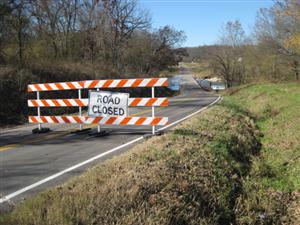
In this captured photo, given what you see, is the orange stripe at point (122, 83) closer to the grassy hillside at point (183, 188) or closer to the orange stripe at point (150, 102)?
the orange stripe at point (150, 102)

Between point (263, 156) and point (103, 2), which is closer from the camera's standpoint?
point (263, 156)

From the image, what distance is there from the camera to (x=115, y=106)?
9250 mm

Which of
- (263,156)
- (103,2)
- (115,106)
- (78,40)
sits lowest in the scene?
(263,156)

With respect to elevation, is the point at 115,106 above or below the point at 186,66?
below

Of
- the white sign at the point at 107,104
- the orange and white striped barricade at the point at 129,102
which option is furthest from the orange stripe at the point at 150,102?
the white sign at the point at 107,104

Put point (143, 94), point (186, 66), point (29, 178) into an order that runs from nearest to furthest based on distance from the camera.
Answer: point (29, 178), point (143, 94), point (186, 66)

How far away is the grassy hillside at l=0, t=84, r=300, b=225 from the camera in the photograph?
3.93 meters

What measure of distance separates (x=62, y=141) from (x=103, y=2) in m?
41.3

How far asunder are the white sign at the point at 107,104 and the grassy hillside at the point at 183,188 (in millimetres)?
1685

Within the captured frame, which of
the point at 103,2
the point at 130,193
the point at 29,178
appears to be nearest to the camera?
the point at 130,193

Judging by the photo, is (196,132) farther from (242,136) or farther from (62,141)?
(62,141)

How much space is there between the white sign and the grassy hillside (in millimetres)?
1685

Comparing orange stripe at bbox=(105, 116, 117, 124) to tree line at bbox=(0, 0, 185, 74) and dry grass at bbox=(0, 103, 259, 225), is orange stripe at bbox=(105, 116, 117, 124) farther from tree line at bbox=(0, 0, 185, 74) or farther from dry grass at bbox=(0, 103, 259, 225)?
tree line at bbox=(0, 0, 185, 74)

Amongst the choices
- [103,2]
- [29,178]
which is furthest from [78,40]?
[29,178]
